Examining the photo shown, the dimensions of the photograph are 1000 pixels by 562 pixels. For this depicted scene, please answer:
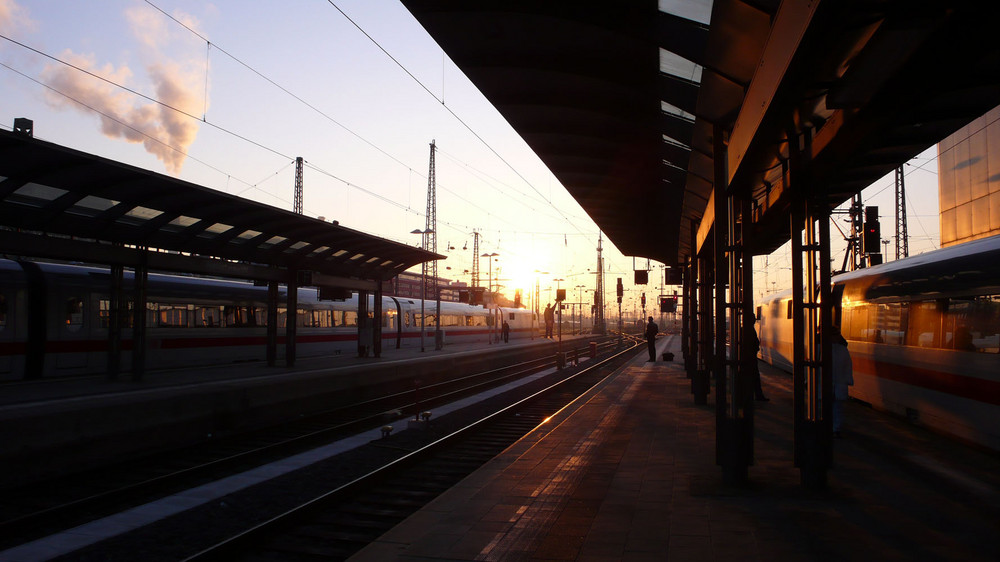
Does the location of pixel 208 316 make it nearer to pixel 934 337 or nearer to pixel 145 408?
pixel 145 408

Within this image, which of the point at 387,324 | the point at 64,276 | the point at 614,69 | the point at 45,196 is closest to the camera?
the point at 614,69

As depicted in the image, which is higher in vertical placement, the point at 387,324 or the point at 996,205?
the point at 996,205

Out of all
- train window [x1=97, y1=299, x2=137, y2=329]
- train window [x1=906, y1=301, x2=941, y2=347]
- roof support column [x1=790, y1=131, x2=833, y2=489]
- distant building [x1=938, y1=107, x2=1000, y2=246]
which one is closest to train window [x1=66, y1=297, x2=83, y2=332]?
train window [x1=97, y1=299, x2=137, y2=329]

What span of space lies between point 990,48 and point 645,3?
261 centimetres

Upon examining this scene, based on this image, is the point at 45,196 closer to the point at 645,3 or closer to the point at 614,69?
the point at 614,69

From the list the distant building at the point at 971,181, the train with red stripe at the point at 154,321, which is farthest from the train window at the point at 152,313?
the distant building at the point at 971,181

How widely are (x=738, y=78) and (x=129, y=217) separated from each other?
1279cm

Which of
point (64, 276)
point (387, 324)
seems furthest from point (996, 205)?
point (64, 276)

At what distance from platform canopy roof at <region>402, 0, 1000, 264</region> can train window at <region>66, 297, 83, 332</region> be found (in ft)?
46.4

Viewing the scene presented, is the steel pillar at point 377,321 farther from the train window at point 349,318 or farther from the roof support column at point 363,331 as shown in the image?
the train window at point 349,318

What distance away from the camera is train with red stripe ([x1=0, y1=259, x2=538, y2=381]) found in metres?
16.5

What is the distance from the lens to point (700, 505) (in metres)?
6.63

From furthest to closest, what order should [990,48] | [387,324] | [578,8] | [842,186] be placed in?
[387,324], [842,186], [578,8], [990,48]

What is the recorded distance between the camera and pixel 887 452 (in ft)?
30.7
